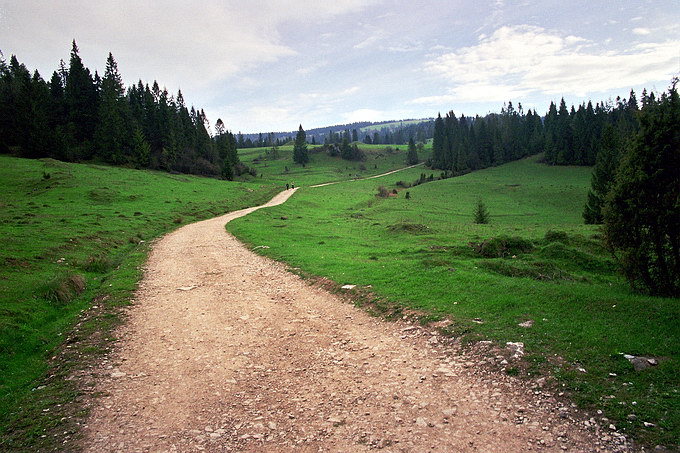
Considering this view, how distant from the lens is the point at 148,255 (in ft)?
73.6

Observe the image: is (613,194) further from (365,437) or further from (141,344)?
(141,344)

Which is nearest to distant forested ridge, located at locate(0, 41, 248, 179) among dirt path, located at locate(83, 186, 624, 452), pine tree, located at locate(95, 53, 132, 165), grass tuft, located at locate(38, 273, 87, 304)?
pine tree, located at locate(95, 53, 132, 165)

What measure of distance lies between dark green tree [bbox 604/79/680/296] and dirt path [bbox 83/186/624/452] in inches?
262

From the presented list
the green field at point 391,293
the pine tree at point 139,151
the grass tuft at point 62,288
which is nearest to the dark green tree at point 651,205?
the green field at point 391,293

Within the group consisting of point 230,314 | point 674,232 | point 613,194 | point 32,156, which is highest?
point 32,156

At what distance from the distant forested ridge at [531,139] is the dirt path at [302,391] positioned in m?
113

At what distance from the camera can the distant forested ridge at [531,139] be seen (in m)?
110

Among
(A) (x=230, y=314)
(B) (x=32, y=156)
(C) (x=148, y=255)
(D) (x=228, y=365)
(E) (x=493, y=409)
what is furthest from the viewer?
(B) (x=32, y=156)

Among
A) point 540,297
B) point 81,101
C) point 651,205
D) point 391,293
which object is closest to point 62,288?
point 391,293

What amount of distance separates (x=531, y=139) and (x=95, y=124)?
146 metres

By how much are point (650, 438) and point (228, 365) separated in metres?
8.48

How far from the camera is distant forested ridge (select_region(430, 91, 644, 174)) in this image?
10950 centimetres

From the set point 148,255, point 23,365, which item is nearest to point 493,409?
point 23,365

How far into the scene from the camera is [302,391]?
774cm
